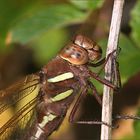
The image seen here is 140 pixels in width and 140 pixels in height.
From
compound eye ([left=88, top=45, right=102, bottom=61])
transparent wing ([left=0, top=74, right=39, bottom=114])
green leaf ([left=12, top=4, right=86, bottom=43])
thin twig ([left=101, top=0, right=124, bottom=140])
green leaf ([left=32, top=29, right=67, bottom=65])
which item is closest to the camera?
thin twig ([left=101, top=0, right=124, bottom=140])

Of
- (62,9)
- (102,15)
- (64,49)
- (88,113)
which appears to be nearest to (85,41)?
(64,49)

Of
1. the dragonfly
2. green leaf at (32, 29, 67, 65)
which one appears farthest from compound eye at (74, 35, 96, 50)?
green leaf at (32, 29, 67, 65)

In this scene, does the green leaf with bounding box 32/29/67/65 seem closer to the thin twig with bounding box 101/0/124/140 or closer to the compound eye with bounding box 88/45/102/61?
the compound eye with bounding box 88/45/102/61

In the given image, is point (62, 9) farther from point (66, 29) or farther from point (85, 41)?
point (66, 29)

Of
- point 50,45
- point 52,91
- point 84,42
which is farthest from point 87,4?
point 50,45

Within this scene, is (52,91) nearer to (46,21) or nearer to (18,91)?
(18,91)

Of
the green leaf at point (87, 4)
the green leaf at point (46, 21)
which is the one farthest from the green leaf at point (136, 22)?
the green leaf at point (46, 21)
